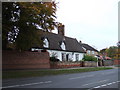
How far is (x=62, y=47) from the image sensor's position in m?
47.9

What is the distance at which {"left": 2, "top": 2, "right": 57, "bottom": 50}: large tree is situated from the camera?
63.0 feet

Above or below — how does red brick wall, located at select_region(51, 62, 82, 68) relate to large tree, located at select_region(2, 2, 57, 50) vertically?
below

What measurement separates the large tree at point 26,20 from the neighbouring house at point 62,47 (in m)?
18.7

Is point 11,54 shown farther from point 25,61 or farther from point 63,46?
point 63,46

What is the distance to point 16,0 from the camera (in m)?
18.7

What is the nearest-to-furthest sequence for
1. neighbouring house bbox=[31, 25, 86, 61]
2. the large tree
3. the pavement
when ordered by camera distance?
the pavement → the large tree → neighbouring house bbox=[31, 25, 86, 61]

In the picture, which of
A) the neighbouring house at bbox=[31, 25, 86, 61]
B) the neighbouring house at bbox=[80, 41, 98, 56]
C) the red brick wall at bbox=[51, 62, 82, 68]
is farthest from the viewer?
the neighbouring house at bbox=[80, 41, 98, 56]

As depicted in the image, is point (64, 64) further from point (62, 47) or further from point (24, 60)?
point (62, 47)

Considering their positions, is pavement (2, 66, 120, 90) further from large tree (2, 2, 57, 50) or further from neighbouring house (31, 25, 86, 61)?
neighbouring house (31, 25, 86, 61)

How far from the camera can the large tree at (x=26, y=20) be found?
19195 millimetres

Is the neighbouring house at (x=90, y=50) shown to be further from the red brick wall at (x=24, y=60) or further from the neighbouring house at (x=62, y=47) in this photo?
the red brick wall at (x=24, y=60)

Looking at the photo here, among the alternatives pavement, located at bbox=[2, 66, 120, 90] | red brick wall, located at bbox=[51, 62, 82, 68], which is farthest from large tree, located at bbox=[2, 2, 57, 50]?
red brick wall, located at bbox=[51, 62, 82, 68]

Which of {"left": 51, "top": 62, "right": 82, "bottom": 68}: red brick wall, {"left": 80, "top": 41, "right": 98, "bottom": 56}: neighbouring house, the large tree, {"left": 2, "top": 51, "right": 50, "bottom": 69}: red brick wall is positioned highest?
the large tree

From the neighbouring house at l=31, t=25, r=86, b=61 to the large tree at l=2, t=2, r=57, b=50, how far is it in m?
18.7
